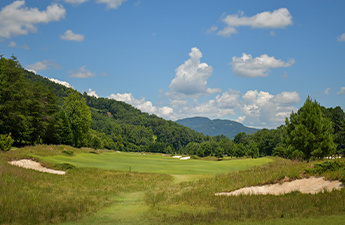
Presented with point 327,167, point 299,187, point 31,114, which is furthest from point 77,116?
point 327,167

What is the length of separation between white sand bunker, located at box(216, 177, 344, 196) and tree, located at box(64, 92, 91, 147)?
184 ft

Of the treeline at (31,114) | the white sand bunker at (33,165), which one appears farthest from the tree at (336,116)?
the white sand bunker at (33,165)

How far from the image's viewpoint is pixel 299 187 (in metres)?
15.3

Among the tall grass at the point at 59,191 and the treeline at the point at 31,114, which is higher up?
the treeline at the point at 31,114

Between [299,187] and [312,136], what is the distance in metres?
20.4

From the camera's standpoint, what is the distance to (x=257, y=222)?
9.56 m

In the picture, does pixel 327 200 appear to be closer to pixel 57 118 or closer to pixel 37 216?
pixel 37 216

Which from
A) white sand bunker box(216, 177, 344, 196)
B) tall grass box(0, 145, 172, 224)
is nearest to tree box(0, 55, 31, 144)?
tall grass box(0, 145, 172, 224)

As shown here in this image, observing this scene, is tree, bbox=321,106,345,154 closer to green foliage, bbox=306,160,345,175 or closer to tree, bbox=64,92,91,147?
tree, bbox=64,92,91,147

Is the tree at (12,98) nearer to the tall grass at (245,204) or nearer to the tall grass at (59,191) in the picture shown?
the tall grass at (59,191)

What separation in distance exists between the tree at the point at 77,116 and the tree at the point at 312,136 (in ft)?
161

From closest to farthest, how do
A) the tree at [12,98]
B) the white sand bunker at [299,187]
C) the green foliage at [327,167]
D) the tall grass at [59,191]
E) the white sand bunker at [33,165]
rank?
the tall grass at [59,191]
the white sand bunker at [299,187]
the green foliage at [327,167]
the white sand bunker at [33,165]
the tree at [12,98]

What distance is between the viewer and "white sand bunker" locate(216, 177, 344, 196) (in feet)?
45.0

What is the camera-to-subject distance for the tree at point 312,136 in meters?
32.9
